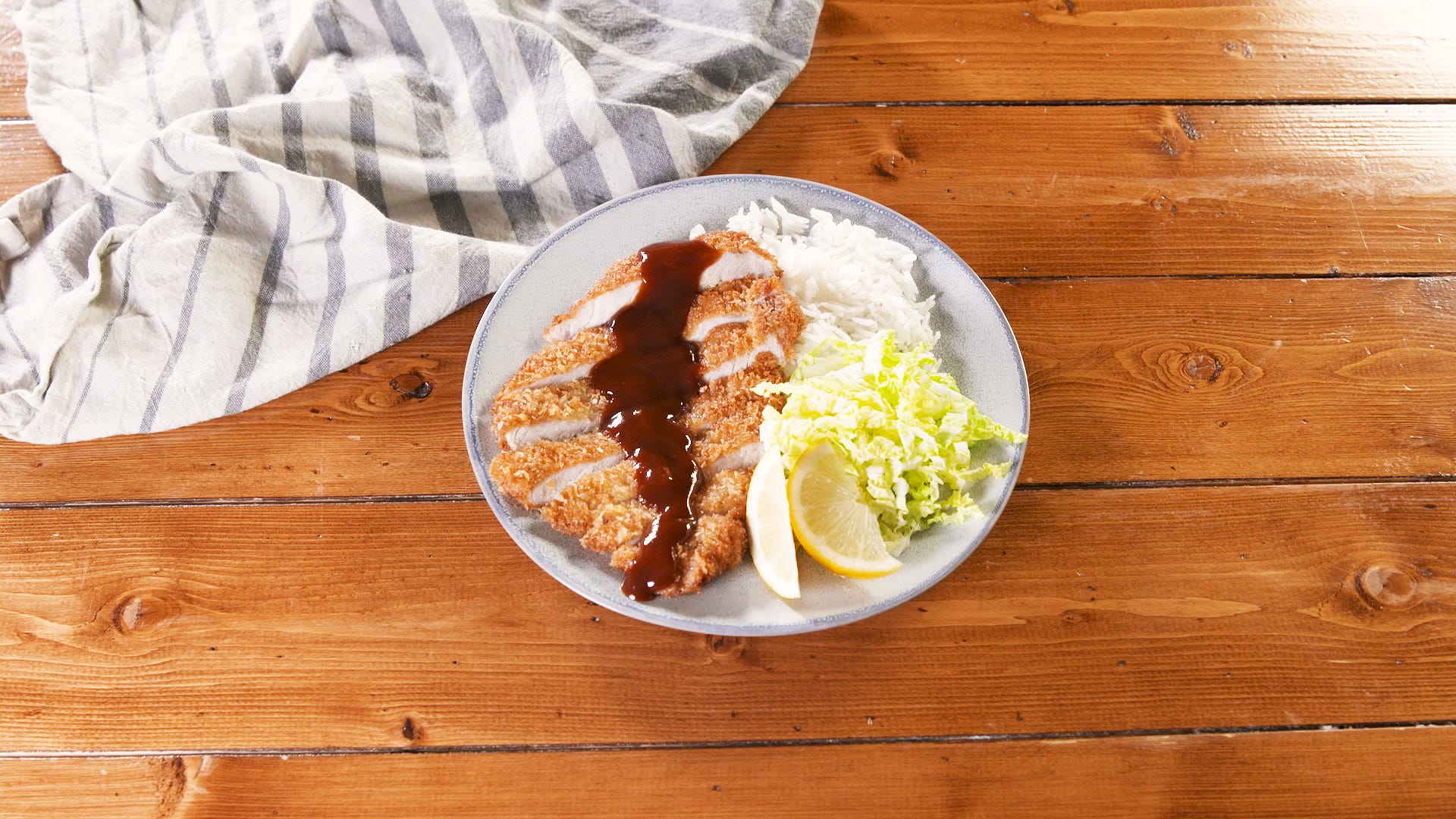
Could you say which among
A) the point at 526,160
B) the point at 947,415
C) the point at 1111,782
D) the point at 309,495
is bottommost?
the point at 1111,782

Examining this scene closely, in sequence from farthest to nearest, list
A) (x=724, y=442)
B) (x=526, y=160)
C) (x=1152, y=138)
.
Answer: (x=1152, y=138) < (x=526, y=160) < (x=724, y=442)

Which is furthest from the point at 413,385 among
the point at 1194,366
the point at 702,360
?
the point at 1194,366

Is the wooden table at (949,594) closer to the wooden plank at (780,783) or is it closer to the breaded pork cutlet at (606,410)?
the wooden plank at (780,783)

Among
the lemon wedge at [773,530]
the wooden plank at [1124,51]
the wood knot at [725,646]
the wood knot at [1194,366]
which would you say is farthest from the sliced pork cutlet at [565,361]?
the wood knot at [1194,366]

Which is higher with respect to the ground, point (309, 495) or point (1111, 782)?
point (309, 495)

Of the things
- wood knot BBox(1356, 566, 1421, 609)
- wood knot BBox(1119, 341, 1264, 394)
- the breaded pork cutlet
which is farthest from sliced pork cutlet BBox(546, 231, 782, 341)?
wood knot BBox(1356, 566, 1421, 609)

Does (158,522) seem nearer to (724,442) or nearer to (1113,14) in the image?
(724,442)

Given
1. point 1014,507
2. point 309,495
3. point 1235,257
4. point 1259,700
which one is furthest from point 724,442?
point 1235,257
